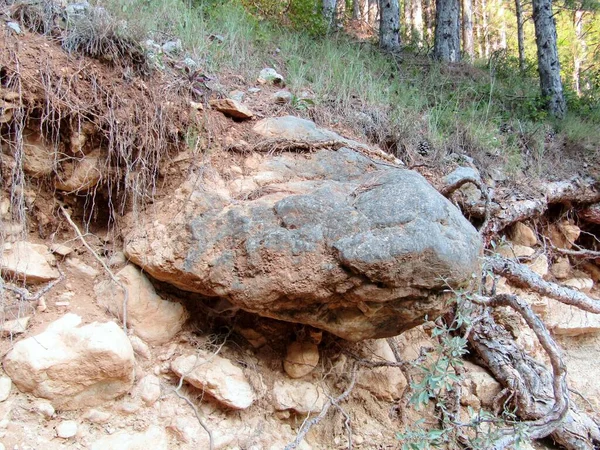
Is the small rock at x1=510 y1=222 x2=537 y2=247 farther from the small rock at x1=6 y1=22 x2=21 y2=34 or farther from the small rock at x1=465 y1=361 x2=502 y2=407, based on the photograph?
the small rock at x1=6 y1=22 x2=21 y2=34

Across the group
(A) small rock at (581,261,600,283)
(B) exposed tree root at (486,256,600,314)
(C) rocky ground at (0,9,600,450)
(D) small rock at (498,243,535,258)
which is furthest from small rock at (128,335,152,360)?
(A) small rock at (581,261,600,283)

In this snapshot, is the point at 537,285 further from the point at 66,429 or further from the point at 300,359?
the point at 66,429

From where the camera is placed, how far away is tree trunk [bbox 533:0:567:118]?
5.77 meters

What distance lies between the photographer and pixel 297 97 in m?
3.69

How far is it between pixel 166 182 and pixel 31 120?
729mm

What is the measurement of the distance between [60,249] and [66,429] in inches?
35.3


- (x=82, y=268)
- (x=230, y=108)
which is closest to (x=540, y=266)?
(x=230, y=108)

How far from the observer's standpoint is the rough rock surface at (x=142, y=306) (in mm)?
2344

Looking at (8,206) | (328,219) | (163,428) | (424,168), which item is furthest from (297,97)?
(163,428)

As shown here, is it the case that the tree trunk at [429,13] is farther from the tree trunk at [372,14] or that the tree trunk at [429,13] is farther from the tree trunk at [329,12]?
the tree trunk at [329,12]

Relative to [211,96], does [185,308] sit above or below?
below

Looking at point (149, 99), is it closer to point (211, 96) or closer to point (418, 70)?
point (211, 96)

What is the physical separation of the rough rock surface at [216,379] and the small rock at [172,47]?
2.18 metres

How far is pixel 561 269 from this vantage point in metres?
4.27
